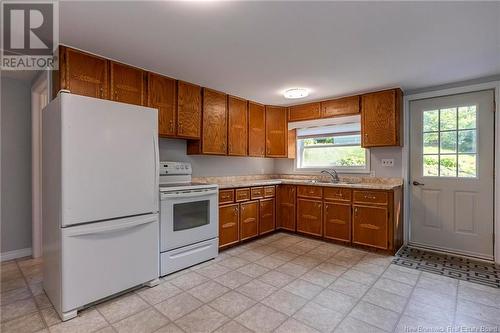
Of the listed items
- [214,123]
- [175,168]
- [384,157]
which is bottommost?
[175,168]

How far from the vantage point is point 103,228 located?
6.75 ft

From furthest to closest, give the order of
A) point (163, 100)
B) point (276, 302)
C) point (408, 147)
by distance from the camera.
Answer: point (408, 147)
point (163, 100)
point (276, 302)

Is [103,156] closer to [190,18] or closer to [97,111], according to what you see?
[97,111]

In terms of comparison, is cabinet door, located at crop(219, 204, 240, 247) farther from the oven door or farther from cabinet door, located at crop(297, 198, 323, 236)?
cabinet door, located at crop(297, 198, 323, 236)

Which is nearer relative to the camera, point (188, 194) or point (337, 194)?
point (188, 194)

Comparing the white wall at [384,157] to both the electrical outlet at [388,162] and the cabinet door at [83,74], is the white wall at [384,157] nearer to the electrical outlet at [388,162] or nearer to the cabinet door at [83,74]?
the electrical outlet at [388,162]

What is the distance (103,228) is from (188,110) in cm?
182

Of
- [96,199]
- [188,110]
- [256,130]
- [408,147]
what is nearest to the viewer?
[96,199]

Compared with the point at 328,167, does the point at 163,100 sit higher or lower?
higher

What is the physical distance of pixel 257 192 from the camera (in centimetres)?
394

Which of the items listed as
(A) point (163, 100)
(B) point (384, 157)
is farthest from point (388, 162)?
(A) point (163, 100)

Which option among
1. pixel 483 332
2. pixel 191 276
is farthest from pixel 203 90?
pixel 483 332

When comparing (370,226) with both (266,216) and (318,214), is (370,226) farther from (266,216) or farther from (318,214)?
(266,216)

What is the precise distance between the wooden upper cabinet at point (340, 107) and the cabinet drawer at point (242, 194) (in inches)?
69.9
